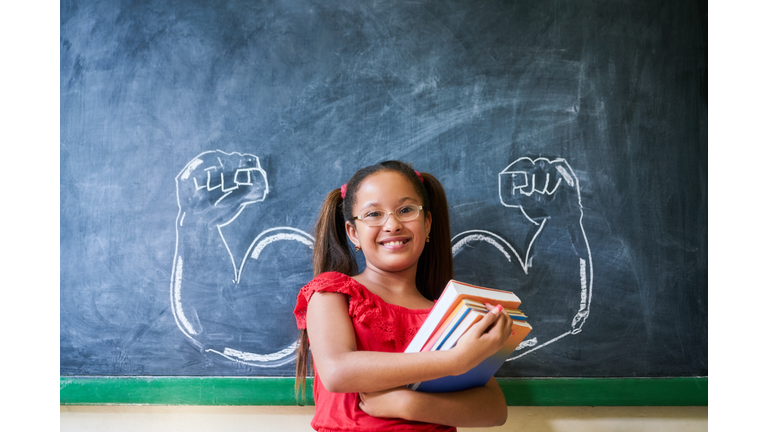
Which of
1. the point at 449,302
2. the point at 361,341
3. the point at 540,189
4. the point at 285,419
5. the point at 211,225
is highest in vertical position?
the point at 540,189

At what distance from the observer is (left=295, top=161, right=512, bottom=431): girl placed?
33.7 inches

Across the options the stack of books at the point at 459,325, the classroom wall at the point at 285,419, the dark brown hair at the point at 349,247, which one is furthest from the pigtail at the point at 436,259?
the classroom wall at the point at 285,419

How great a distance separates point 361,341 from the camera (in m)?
0.99

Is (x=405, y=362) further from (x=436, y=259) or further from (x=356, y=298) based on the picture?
(x=436, y=259)

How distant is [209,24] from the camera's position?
4.76ft

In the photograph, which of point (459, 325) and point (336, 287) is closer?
point (459, 325)

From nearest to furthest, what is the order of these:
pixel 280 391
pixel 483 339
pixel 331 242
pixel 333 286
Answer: pixel 483 339
pixel 333 286
pixel 331 242
pixel 280 391

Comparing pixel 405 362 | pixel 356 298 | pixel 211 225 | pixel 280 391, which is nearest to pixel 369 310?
pixel 356 298

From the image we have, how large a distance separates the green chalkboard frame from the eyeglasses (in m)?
0.60

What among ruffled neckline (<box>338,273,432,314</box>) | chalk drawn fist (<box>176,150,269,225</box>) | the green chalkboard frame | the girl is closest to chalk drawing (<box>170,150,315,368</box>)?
chalk drawn fist (<box>176,150,269,225</box>)

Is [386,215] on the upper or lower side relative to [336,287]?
upper

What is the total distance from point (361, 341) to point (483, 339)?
279 mm

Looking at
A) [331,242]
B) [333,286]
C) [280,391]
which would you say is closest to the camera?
[333,286]

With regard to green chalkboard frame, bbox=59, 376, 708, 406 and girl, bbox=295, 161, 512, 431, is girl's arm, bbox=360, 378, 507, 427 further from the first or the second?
green chalkboard frame, bbox=59, 376, 708, 406
